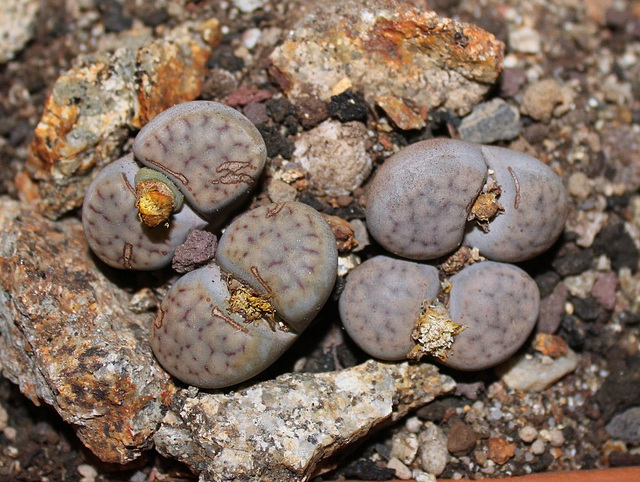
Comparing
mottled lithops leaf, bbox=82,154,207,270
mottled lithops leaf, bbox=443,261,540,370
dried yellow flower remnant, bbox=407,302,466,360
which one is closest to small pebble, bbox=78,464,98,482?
mottled lithops leaf, bbox=82,154,207,270

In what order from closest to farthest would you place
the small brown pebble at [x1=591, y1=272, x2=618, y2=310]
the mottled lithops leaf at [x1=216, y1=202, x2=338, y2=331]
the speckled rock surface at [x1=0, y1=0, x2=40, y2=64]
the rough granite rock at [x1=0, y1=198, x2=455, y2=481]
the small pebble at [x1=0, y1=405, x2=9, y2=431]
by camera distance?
1. the mottled lithops leaf at [x1=216, y1=202, x2=338, y2=331]
2. the rough granite rock at [x1=0, y1=198, x2=455, y2=481]
3. the small pebble at [x1=0, y1=405, x2=9, y2=431]
4. the small brown pebble at [x1=591, y1=272, x2=618, y2=310]
5. the speckled rock surface at [x1=0, y1=0, x2=40, y2=64]

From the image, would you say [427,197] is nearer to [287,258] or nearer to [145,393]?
[287,258]

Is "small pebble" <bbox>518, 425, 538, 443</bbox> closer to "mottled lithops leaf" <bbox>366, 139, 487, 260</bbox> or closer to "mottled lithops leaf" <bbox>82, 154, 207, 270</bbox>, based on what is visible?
"mottled lithops leaf" <bbox>366, 139, 487, 260</bbox>

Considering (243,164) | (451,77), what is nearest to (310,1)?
(451,77)

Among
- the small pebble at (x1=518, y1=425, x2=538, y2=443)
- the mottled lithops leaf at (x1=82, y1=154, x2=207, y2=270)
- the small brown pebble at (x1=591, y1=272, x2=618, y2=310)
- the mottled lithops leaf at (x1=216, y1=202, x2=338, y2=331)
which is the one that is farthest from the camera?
the small brown pebble at (x1=591, y1=272, x2=618, y2=310)

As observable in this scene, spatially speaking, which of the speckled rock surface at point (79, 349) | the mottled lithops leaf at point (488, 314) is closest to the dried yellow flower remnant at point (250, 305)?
the speckled rock surface at point (79, 349)

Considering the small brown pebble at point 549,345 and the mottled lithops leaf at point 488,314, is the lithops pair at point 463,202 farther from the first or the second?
the small brown pebble at point 549,345
